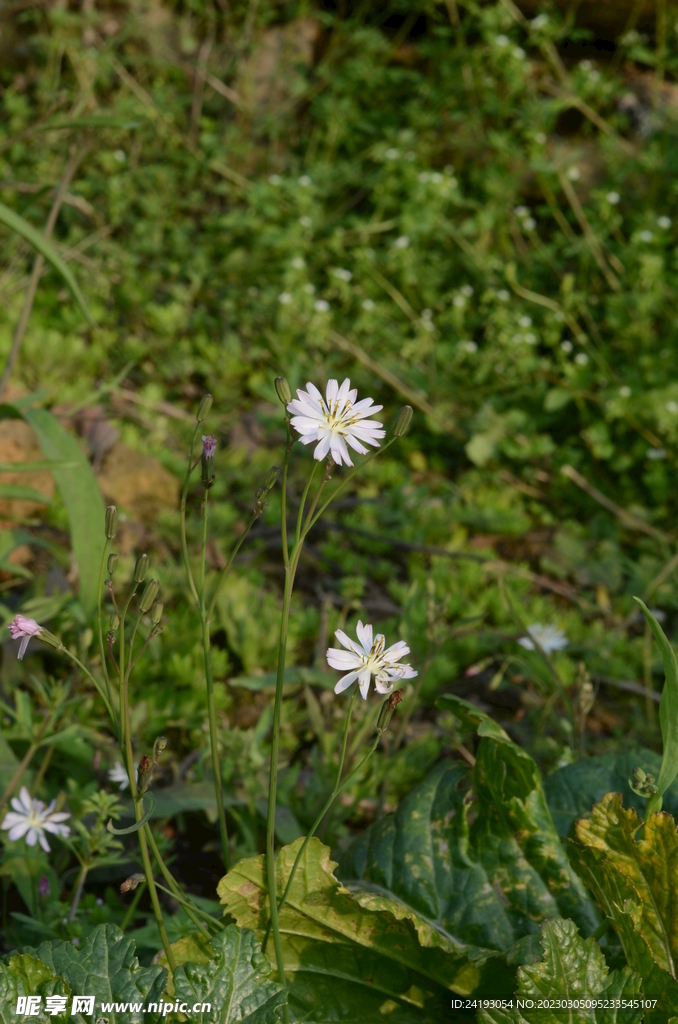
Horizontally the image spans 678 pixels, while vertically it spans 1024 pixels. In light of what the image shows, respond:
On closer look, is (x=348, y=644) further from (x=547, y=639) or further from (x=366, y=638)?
(x=547, y=639)

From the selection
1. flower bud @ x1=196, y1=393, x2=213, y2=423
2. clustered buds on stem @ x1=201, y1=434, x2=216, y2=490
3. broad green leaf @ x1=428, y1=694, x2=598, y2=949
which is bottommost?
broad green leaf @ x1=428, y1=694, x2=598, y2=949

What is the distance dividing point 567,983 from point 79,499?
1350mm

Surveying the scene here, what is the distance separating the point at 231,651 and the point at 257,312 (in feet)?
6.17

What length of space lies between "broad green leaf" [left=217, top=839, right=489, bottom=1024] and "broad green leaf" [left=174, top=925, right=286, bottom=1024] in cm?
12

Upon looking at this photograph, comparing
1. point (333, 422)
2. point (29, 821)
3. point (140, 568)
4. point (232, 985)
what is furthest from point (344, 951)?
point (333, 422)

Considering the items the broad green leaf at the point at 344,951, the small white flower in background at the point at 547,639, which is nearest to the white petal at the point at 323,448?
the broad green leaf at the point at 344,951

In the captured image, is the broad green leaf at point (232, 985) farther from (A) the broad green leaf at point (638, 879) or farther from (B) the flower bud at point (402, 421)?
(B) the flower bud at point (402, 421)

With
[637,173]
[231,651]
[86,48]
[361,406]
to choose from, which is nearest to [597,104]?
[637,173]

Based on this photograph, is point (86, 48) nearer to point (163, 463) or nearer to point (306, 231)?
point (306, 231)

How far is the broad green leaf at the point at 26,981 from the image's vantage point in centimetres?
107

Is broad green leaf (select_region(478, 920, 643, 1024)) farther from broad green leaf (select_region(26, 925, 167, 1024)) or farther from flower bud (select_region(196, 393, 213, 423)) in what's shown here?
flower bud (select_region(196, 393, 213, 423))

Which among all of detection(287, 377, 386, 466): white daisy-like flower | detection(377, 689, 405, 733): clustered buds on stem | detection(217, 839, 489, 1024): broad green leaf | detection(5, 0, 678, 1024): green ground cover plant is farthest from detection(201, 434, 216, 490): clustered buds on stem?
detection(217, 839, 489, 1024): broad green leaf

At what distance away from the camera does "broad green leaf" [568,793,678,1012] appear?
120cm

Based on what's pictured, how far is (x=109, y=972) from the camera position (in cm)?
112
